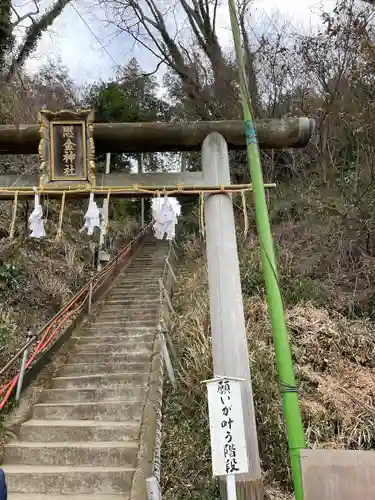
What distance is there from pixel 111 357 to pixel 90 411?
1.64m

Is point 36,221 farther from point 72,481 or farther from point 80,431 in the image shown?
point 72,481

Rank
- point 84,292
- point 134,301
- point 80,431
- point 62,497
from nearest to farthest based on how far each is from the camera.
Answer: point 62,497
point 80,431
point 84,292
point 134,301

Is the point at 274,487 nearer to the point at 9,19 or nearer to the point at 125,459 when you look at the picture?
the point at 125,459

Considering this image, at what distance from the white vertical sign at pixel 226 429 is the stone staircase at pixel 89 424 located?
6.24 feet

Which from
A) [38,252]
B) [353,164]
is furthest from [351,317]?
[38,252]

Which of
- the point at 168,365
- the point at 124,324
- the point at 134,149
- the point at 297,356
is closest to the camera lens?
the point at 134,149

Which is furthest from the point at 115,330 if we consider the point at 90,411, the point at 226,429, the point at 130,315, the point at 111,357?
the point at 226,429

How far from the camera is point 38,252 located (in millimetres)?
11992

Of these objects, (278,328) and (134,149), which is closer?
(278,328)

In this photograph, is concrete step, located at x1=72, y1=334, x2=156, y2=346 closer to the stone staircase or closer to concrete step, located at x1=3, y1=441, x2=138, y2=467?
the stone staircase

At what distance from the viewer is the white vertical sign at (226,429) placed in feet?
11.9

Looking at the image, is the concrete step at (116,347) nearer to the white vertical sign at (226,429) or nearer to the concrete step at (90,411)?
the concrete step at (90,411)

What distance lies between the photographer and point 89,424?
6.23 metres

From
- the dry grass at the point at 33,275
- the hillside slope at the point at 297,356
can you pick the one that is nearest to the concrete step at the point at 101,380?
the hillside slope at the point at 297,356
